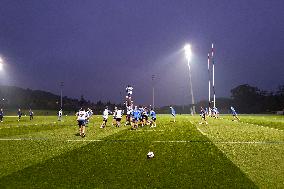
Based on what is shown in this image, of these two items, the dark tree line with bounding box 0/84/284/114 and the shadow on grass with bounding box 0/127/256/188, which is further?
the dark tree line with bounding box 0/84/284/114

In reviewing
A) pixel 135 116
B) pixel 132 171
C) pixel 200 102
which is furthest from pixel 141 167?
pixel 200 102

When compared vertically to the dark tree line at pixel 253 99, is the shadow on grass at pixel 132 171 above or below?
below

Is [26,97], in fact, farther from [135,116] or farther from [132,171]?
[132,171]

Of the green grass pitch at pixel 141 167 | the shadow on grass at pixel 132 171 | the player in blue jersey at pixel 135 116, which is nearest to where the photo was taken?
the shadow on grass at pixel 132 171

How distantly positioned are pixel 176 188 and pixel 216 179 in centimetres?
172

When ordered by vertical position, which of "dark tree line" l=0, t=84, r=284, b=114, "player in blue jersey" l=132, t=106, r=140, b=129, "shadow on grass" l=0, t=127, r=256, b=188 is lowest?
"shadow on grass" l=0, t=127, r=256, b=188

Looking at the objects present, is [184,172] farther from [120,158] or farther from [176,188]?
[120,158]

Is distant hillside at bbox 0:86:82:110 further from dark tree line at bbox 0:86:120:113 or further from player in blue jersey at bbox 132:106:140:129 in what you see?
player in blue jersey at bbox 132:106:140:129

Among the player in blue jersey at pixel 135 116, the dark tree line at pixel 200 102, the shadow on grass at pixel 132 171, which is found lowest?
the shadow on grass at pixel 132 171

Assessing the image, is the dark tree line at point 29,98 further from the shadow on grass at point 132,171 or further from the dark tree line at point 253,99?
the shadow on grass at point 132,171

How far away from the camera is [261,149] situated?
18406mm

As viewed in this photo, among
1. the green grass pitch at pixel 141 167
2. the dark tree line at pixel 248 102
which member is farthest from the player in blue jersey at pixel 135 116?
the dark tree line at pixel 248 102

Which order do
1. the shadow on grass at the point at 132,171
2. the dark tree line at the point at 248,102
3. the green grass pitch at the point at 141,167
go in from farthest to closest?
1. the dark tree line at the point at 248,102
2. the green grass pitch at the point at 141,167
3. the shadow on grass at the point at 132,171

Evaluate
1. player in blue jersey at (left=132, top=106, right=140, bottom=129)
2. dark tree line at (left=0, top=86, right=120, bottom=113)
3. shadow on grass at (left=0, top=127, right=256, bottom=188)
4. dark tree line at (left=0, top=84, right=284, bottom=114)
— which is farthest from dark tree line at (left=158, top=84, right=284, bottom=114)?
shadow on grass at (left=0, top=127, right=256, bottom=188)
